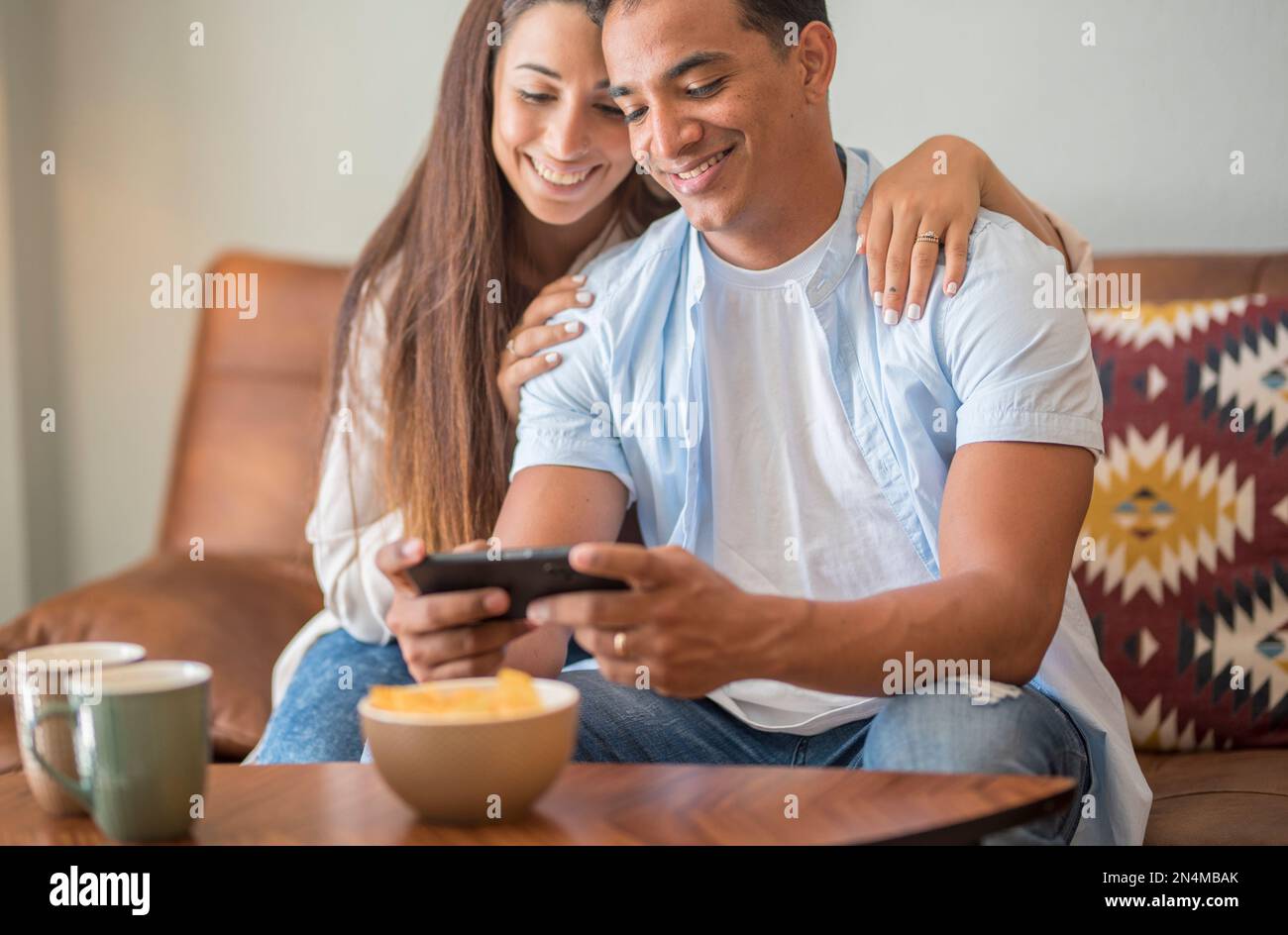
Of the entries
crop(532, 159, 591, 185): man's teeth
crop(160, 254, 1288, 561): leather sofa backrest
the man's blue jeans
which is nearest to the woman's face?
crop(532, 159, 591, 185): man's teeth

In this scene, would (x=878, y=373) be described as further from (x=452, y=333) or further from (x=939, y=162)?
(x=452, y=333)

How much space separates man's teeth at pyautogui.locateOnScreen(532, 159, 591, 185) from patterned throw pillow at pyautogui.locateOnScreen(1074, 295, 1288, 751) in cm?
72

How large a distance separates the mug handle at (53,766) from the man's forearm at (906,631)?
0.47m

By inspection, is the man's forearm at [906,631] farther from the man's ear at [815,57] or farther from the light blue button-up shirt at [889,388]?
the man's ear at [815,57]

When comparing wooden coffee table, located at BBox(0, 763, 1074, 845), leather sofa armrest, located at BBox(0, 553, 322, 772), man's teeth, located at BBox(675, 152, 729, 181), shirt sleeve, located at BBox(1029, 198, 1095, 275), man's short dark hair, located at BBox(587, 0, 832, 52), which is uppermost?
man's short dark hair, located at BBox(587, 0, 832, 52)

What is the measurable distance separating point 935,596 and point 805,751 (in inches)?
12.3

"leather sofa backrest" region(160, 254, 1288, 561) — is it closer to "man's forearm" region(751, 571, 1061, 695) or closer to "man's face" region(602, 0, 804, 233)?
"man's face" region(602, 0, 804, 233)

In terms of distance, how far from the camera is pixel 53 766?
890 mm

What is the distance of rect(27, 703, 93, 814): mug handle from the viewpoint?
2.84ft

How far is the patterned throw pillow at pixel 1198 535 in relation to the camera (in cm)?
166

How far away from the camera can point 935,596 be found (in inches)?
43.6

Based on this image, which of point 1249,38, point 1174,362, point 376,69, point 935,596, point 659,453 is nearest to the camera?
point 935,596

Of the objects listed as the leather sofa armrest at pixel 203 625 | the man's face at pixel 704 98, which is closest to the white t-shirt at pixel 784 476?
the man's face at pixel 704 98
